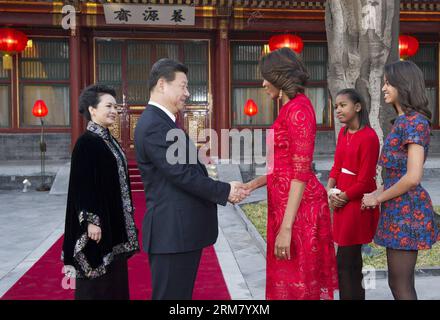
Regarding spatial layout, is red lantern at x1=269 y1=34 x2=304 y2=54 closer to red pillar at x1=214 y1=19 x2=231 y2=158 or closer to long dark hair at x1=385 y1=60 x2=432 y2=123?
red pillar at x1=214 y1=19 x2=231 y2=158

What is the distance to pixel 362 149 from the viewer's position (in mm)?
2895

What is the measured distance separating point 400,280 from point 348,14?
10.3 ft

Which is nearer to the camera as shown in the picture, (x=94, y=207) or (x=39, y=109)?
(x=94, y=207)

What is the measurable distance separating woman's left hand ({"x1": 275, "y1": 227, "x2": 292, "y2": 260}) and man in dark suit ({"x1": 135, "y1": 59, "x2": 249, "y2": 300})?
292mm

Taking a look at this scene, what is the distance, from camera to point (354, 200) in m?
2.91

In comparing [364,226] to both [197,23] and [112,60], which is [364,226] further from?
[112,60]

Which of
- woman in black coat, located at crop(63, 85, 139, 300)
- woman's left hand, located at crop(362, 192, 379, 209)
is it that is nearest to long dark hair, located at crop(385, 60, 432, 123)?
woman's left hand, located at crop(362, 192, 379, 209)

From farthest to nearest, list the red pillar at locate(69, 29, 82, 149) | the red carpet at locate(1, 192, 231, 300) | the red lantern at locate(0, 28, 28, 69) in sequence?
the red pillar at locate(69, 29, 82, 149)
the red lantern at locate(0, 28, 28, 69)
the red carpet at locate(1, 192, 231, 300)

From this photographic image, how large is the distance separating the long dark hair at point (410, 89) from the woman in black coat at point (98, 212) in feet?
5.04

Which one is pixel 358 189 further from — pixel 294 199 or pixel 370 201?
pixel 294 199

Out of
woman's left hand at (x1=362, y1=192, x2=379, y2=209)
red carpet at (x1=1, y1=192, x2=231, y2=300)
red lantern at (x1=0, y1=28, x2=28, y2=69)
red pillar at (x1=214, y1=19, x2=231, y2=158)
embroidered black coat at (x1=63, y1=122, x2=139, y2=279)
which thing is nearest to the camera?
woman's left hand at (x1=362, y1=192, x2=379, y2=209)

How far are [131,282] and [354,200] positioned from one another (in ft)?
6.58

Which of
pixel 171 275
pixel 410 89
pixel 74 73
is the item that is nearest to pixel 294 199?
pixel 171 275

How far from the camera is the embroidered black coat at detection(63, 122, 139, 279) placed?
2713 mm
